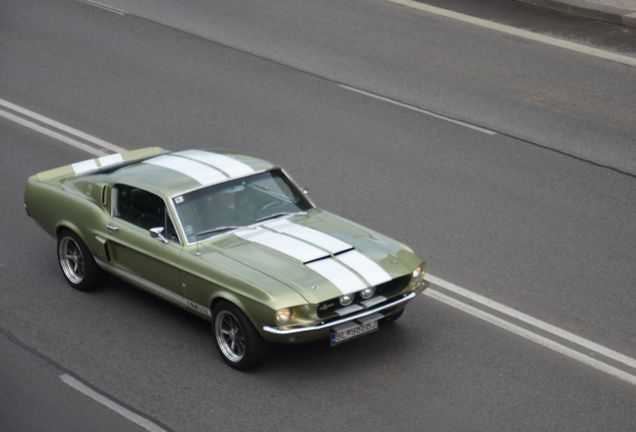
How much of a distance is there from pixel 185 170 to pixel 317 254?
182cm

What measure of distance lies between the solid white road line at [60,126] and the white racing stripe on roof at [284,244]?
537cm

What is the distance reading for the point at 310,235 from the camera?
32.9 feet

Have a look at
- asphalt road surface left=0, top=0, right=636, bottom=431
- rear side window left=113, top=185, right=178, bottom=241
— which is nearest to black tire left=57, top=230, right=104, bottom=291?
asphalt road surface left=0, top=0, right=636, bottom=431

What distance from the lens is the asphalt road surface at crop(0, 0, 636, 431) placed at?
915 cm

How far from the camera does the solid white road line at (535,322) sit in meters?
9.83

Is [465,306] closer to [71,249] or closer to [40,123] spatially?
[71,249]

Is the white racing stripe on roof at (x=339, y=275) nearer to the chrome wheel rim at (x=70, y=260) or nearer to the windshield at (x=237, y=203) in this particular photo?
the windshield at (x=237, y=203)

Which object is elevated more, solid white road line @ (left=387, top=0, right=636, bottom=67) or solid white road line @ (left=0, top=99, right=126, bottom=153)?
solid white road line @ (left=387, top=0, right=636, bottom=67)

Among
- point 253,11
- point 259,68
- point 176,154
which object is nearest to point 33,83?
point 259,68

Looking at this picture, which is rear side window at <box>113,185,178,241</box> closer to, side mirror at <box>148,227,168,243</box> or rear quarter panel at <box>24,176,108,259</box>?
side mirror at <box>148,227,168,243</box>

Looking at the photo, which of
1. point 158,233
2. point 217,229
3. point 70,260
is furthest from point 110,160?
point 217,229

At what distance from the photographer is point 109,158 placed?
39.8 feet

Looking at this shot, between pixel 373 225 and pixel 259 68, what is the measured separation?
19.8 feet

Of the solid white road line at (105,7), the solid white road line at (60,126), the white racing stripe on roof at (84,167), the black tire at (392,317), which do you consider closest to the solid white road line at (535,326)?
the black tire at (392,317)
